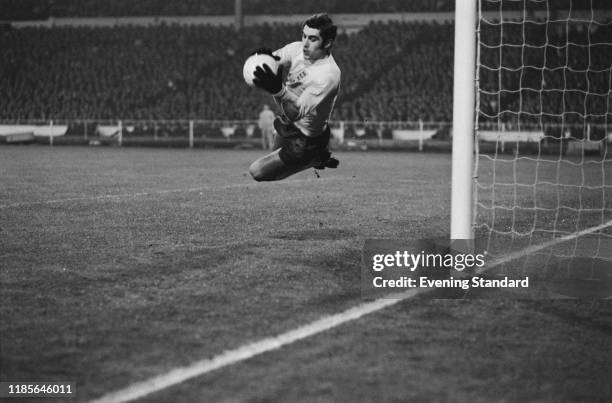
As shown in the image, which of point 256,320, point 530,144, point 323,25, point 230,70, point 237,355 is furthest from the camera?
point 230,70

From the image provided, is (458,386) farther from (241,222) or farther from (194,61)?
(194,61)

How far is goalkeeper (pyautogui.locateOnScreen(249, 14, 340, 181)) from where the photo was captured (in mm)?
→ 7039

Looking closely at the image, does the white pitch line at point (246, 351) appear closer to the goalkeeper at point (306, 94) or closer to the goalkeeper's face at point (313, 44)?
the goalkeeper at point (306, 94)

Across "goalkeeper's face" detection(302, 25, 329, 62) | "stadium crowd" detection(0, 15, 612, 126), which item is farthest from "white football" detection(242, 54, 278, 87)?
"stadium crowd" detection(0, 15, 612, 126)

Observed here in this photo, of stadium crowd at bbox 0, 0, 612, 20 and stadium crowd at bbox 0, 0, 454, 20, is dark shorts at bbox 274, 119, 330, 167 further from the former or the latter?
stadium crowd at bbox 0, 0, 454, 20

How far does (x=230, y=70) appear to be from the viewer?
3769cm

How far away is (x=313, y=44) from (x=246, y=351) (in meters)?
3.82

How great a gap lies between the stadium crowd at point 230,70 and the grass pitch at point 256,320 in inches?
919

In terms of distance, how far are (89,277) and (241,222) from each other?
10.8ft

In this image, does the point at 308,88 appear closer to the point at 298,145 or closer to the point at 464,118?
the point at 298,145

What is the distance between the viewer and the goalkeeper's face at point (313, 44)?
23.1 feet

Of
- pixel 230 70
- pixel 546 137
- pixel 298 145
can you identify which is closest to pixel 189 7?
pixel 230 70

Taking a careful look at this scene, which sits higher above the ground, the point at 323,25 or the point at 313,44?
the point at 323,25

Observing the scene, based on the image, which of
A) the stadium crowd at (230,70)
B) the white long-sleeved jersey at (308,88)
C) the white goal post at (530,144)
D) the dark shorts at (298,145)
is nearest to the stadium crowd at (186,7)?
the stadium crowd at (230,70)
